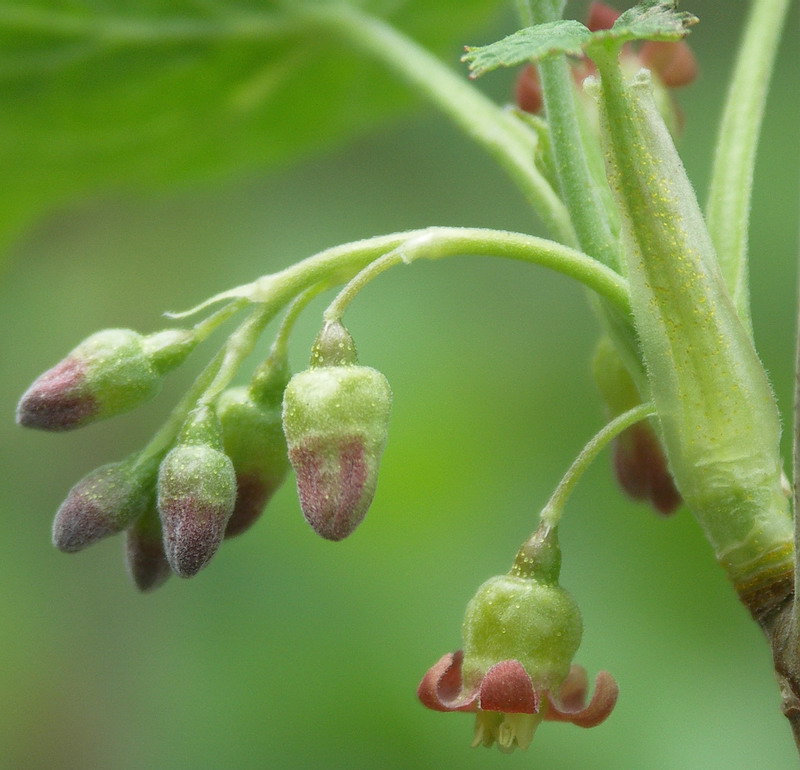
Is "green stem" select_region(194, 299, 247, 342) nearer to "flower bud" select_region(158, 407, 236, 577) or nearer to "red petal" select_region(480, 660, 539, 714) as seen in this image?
"flower bud" select_region(158, 407, 236, 577)

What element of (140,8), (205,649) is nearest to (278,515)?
(205,649)

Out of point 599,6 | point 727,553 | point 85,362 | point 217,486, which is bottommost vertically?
point 727,553


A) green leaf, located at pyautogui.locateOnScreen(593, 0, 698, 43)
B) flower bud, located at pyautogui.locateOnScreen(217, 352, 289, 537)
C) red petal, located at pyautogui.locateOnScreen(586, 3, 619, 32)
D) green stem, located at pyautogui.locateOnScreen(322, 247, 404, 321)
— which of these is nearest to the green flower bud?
flower bud, located at pyautogui.locateOnScreen(217, 352, 289, 537)

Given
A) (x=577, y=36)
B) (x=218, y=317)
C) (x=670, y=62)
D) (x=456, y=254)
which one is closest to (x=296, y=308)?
(x=218, y=317)

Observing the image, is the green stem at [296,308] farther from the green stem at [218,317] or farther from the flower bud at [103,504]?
the flower bud at [103,504]

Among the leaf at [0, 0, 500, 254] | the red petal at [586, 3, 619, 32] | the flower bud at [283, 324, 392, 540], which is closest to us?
the flower bud at [283, 324, 392, 540]

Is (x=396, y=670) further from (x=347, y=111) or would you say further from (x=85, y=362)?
(x=85, y=362)

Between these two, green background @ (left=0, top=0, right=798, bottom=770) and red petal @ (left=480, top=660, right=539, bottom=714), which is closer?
red petal @ (left=480, top=660, right=539, bottom=714)

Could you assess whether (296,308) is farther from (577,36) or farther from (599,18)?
(599,18)
